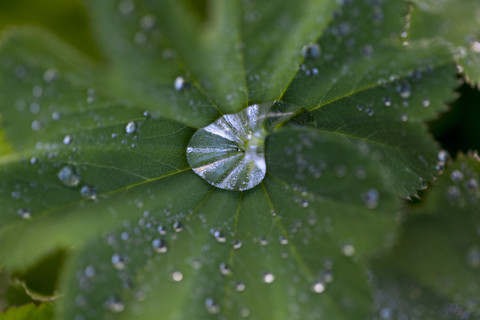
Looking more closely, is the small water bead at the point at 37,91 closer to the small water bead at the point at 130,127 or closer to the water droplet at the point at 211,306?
the small water bead at the point at 130,127

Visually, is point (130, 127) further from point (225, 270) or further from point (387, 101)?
point (387, 101)

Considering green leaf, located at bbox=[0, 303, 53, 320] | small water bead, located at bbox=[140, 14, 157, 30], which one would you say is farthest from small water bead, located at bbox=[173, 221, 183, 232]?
green leaf, located at bbox=[0, 303, 53, 320]

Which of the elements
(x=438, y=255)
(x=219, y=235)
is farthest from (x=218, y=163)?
(x=438, y=255)

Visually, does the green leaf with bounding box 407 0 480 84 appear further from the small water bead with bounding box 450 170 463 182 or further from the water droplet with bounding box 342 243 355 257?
the water droplet with bounding box 342 243 355 257

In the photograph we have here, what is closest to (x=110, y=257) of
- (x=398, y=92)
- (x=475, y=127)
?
(x=398, y=92)

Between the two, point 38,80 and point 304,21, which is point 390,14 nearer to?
point 304,21

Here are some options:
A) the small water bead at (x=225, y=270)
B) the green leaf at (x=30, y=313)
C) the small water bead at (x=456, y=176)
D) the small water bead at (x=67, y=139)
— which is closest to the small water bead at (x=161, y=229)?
the small water bead at (x=225, y=270)

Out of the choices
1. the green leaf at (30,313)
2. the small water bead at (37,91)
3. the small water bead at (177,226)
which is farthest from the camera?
the green leaf at (30,313)
